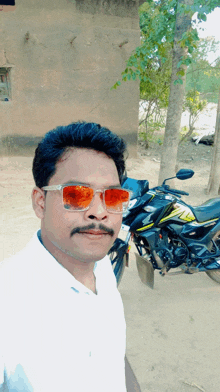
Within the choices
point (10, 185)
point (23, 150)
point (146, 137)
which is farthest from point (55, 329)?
point (146, 137)

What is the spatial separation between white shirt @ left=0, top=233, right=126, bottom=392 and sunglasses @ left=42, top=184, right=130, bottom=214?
0.17 metres

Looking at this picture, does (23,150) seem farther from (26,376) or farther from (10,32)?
(26,376)

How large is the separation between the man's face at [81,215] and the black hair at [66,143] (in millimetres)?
19

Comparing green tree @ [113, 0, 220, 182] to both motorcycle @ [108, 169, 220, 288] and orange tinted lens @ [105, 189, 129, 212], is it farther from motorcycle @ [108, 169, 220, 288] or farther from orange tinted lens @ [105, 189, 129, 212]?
orange tinted lens @ [105, 189, 129, 212]

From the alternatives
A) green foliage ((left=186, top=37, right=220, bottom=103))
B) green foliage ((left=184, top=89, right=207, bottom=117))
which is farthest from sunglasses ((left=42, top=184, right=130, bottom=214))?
green foliage ((left=186, top=37, right=220, bottom=103))

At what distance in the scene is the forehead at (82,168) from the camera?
99cm

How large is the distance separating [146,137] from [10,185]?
16.3ft

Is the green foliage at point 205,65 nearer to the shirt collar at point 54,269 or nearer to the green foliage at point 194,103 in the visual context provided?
the green foliage at point 194,103

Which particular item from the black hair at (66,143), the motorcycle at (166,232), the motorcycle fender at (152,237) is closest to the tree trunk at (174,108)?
the motorcycle at (166,232)

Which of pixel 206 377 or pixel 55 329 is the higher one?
pixel 55 329

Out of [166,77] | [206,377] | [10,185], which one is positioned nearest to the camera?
[206,377]

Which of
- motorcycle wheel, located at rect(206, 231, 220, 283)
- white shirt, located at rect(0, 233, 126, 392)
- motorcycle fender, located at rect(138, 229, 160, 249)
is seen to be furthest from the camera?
motorcycle wheel, located at rect(206, 231, 220, 283)

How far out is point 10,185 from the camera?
6883 mm

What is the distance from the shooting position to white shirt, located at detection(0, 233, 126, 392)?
0.84 metres
